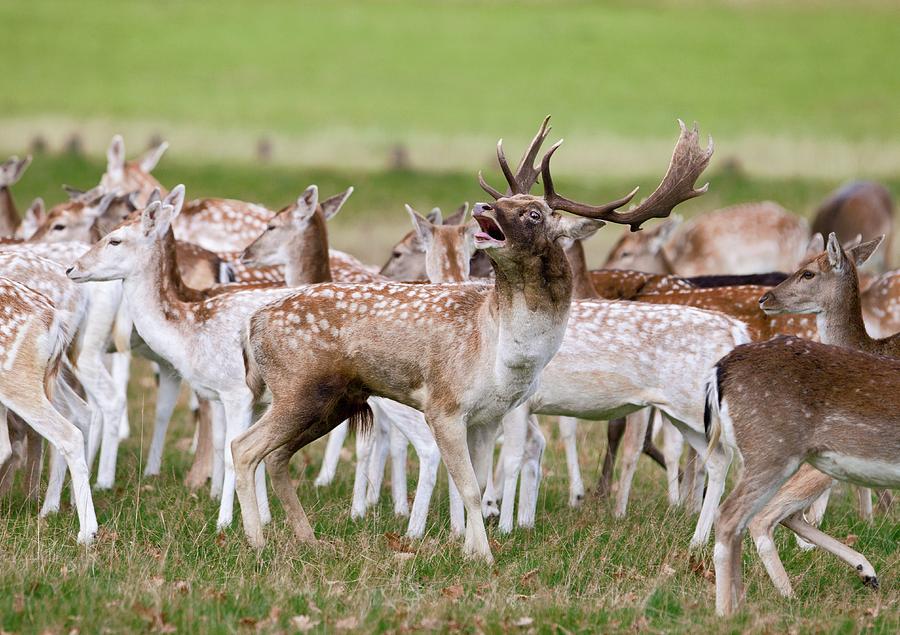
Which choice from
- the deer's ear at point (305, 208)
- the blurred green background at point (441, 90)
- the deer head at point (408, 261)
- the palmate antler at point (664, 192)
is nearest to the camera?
the palmate antler at point (664, 192)

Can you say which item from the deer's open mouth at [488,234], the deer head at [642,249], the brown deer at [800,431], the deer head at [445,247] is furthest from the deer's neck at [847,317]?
the deer head at [642,249]

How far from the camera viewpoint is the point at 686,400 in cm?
713

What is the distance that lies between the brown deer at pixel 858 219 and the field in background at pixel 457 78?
11.8m

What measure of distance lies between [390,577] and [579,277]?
3.40 m

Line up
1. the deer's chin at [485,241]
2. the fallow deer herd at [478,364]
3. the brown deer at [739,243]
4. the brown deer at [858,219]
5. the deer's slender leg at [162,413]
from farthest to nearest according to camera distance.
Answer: the brown deer at [858,219] < the brown deer at [739,243] < the deer's slender leg at [162,413] < the deer's chin at [485,241] < the fallow deer herd at [478,364]

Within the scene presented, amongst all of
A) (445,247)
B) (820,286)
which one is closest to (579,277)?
(445,247)

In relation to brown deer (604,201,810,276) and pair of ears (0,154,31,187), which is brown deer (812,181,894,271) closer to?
brown deer (604,201,810,276)

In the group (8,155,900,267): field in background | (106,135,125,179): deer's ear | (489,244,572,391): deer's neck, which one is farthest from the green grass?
(8,155,900,267): field in background

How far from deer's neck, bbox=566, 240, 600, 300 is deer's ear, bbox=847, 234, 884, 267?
1.67m

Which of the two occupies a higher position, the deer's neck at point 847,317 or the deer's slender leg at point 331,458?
the deer's neck at point 847,317

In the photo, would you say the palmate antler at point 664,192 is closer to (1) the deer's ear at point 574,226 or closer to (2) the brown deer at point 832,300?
(1) the deer's ear at point 574,226

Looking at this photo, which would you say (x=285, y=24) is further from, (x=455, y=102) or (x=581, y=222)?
(x=581, y=222)

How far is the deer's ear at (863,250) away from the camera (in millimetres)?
7852

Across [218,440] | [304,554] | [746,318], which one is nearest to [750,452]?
[304,554]
